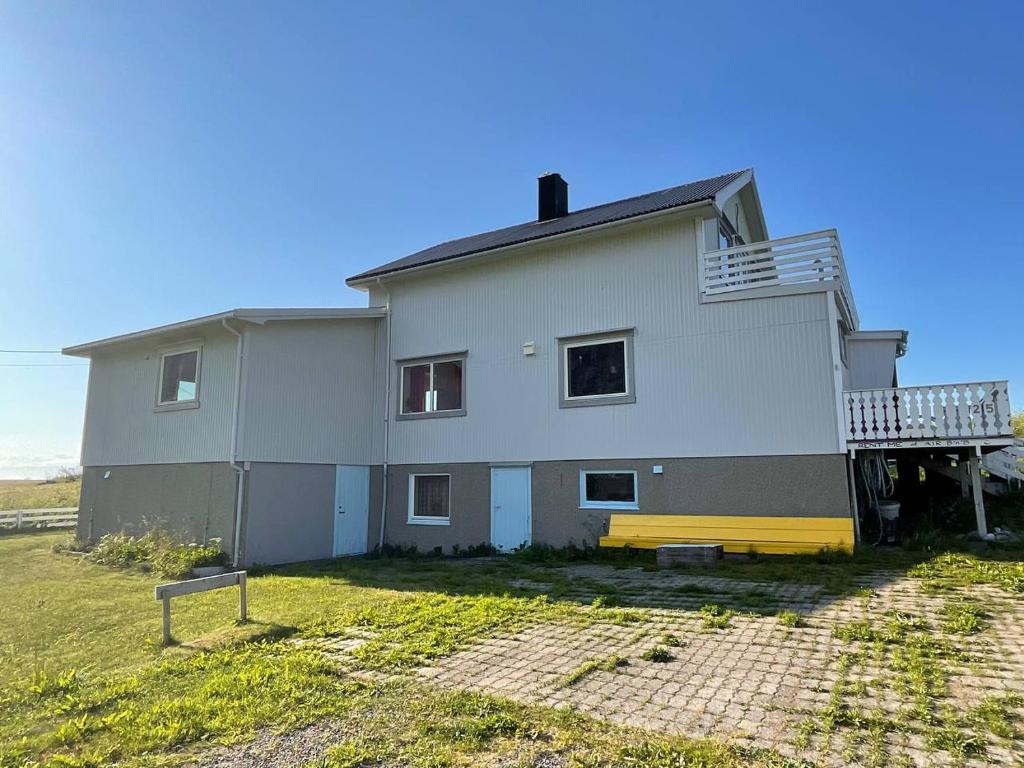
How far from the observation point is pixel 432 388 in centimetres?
1540

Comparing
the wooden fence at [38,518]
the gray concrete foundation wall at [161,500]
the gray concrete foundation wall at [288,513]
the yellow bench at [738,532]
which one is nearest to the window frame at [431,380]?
the gray concrete foundation wall at [288,513]

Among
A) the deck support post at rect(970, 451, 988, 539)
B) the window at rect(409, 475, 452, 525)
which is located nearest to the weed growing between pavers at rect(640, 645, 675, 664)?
the deck support post at rect(970, 451, 988, 539)

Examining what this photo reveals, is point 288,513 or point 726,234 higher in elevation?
point 726,234

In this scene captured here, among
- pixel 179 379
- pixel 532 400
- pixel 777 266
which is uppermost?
pixel 777 266

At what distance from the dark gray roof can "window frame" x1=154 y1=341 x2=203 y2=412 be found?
4125 millimetres

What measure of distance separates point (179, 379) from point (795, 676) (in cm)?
1434

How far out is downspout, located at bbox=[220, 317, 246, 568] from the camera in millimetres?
12664

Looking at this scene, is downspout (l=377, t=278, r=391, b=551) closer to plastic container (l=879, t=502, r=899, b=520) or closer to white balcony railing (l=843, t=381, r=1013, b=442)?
white balcony railing (l=843, t=381, r=1013, b=442)

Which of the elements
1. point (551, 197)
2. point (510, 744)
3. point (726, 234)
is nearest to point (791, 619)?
point (510, 744)

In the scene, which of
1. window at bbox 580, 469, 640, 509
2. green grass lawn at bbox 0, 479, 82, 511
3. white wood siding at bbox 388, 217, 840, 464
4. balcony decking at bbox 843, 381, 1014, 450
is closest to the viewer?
balcony decking at bbox 843, 381, 1014, 450

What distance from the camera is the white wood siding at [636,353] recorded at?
11258mm

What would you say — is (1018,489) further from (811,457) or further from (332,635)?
(332,635)

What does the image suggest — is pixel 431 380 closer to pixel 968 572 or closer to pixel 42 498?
pixel 968 572

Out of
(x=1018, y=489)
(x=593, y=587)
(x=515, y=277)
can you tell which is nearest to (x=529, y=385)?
(x=515, y=277)
